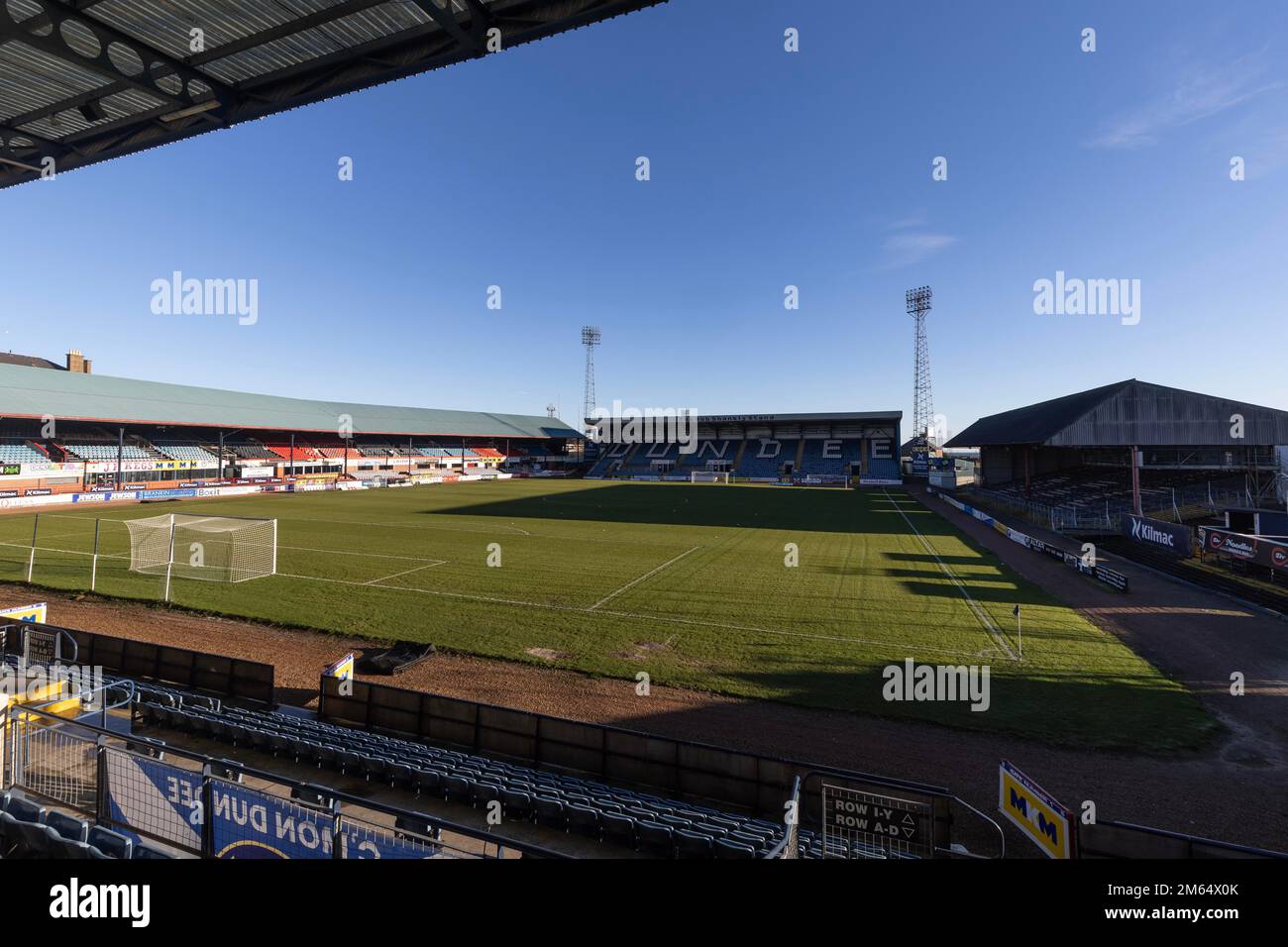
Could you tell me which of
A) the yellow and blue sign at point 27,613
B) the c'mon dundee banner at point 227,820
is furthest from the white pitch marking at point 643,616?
the c'mon dundee banner at point 227,820

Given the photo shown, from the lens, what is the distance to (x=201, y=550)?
27938mm

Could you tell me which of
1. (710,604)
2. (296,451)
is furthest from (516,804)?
(296,451)

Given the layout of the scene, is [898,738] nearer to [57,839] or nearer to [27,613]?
[57,839]

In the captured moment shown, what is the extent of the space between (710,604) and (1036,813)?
13.9 m

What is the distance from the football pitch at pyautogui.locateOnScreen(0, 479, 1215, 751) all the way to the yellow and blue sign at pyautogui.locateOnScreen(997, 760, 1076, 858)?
411 cm

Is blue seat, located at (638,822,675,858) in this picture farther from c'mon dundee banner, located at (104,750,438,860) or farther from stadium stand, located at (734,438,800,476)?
stadium stand, located at (734,438,800,476)

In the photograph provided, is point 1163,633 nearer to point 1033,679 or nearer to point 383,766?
point 1033,679

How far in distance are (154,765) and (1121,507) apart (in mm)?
52590

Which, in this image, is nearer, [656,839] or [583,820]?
[656,839]

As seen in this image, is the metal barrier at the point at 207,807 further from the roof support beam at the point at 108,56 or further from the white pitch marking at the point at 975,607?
the white pitch marking at the point at 975,607

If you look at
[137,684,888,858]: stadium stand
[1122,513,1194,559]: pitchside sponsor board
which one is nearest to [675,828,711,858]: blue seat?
[137,684,888,858]: stadium stand

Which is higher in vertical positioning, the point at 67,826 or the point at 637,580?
the point at 67,826

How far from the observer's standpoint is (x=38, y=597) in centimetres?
2102
